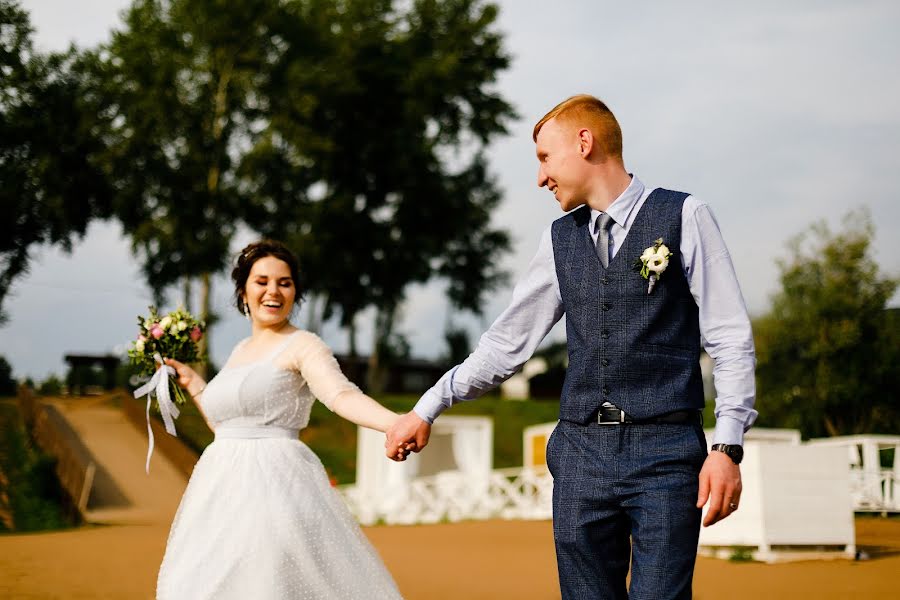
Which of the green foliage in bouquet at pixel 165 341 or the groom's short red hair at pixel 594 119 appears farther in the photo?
the green foliage in bouquet at pixel 165 341

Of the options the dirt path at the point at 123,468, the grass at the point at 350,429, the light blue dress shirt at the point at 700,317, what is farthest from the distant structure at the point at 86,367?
the light blue dress shirt at the point at 700,317

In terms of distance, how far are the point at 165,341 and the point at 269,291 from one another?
1.24 m

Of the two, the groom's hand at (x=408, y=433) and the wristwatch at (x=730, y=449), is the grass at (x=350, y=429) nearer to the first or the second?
the groom's hand at (x=408, y=433)

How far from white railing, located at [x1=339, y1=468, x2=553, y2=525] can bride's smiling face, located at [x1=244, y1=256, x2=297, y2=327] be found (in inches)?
693

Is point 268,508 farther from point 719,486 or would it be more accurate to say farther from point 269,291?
point 719,486

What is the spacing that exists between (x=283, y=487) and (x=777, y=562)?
904cm

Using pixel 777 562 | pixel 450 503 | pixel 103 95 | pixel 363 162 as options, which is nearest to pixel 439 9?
pixel 363 162

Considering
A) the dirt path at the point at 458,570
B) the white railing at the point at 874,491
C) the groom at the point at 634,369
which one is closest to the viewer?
the groom at the point at 634,369

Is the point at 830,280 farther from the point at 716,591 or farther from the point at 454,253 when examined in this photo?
the point at 716,591

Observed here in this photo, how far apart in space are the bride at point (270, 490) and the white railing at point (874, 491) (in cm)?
1259

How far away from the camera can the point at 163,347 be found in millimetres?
6773

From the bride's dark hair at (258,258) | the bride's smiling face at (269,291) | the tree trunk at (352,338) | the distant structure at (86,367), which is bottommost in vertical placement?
the bride's smiling face at (269,291)

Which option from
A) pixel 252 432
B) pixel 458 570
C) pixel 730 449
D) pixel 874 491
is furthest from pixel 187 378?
pixel 874 491

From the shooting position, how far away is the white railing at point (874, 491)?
53.1ft
